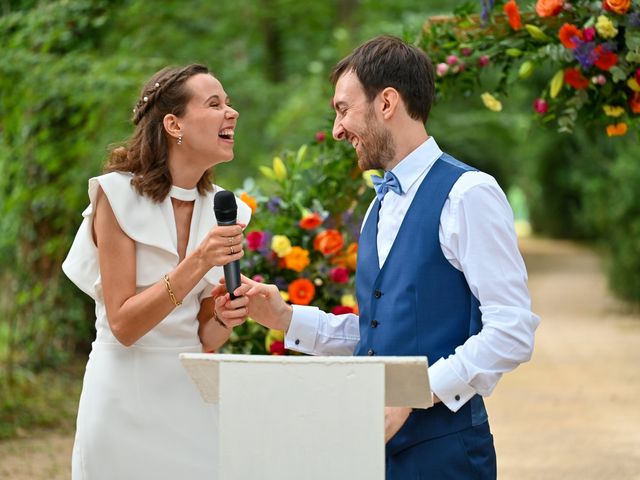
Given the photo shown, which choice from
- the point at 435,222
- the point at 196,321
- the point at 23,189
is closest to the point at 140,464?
the point at 196,321

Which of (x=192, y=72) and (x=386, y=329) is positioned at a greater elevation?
(x=192, y=72)

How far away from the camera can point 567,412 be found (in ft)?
31.4

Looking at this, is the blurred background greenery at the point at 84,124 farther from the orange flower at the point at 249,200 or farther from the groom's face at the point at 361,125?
the groom's face at the point at 361,125

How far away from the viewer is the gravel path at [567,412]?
7.39 meters

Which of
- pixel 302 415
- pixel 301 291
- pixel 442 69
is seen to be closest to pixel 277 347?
pixel 301 291

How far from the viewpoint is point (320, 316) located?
323 cm

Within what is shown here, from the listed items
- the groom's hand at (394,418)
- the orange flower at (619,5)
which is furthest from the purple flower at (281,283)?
the groom's hand at (394,418)

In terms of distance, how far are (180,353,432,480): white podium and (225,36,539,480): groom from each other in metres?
0.33

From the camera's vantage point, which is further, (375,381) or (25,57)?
(25,57)

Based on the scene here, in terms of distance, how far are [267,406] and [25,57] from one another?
5791 mm

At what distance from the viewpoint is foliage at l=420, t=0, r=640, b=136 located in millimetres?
4801

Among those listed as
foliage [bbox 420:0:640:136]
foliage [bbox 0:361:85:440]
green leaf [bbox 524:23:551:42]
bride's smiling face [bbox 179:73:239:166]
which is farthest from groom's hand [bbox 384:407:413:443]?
foliage [bbox 0:361:85:440]

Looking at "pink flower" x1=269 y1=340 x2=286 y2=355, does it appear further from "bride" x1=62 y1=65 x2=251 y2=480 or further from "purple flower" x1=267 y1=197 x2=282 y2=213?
"bride" x1=62 y1=65 x2=251 y2=480

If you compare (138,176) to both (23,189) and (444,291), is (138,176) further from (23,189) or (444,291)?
(23,189)
